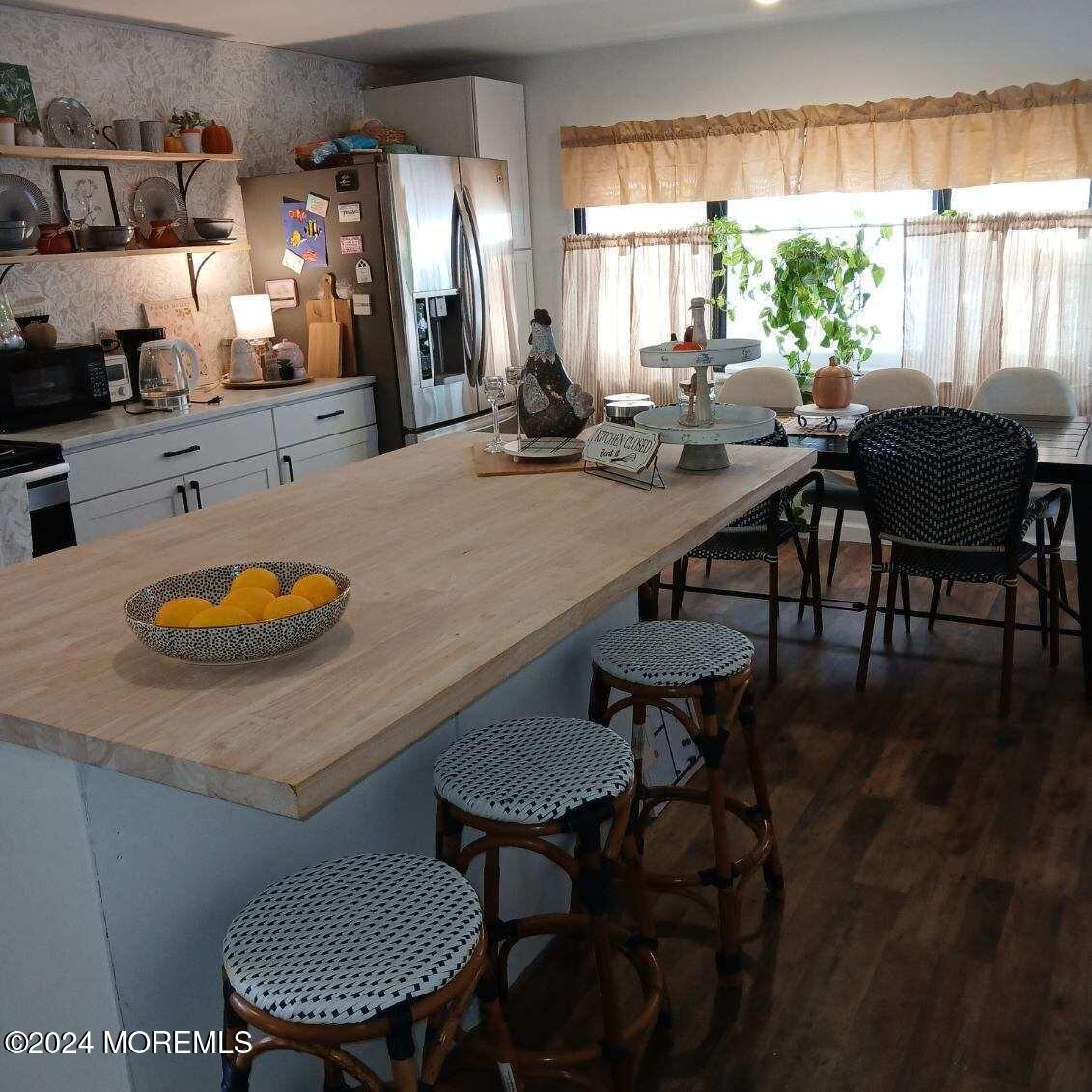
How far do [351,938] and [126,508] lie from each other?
9.29 feet

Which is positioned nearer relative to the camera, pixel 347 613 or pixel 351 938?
pixel 351 938

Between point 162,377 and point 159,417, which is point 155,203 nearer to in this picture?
point 162,377

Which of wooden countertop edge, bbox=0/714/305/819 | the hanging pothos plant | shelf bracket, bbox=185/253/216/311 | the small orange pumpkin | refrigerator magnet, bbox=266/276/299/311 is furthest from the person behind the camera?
the hanging pothos plant

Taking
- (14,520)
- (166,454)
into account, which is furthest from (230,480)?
(14,520)

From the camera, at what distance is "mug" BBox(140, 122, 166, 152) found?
14.1 ft

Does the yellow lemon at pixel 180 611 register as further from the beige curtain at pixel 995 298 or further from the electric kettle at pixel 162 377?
the beige curtain at pixel 995 298

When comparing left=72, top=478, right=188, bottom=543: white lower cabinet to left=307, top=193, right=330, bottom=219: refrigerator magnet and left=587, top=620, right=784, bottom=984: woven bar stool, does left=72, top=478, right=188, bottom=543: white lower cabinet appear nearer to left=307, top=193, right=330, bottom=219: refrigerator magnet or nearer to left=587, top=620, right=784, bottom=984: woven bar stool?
left=307, top=193, right=330, bottom=219: refrigerator magnet

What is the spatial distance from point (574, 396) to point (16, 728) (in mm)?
1581

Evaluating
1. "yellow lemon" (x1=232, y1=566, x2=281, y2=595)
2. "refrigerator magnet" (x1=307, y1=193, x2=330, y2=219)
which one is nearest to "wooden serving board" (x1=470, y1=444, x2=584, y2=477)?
"yellow lemon" (x1=232, y1=566, x2=281, y2=595)

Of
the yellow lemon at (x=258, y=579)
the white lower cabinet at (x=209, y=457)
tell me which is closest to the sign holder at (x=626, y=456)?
the yellow lemon at (x=258, y=579)

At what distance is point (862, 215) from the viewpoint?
197 inches

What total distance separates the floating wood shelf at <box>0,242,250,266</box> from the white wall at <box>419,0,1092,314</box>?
1688 mm

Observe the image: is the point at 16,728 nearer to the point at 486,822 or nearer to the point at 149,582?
the point at 149,582

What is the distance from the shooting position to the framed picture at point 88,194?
418cm
